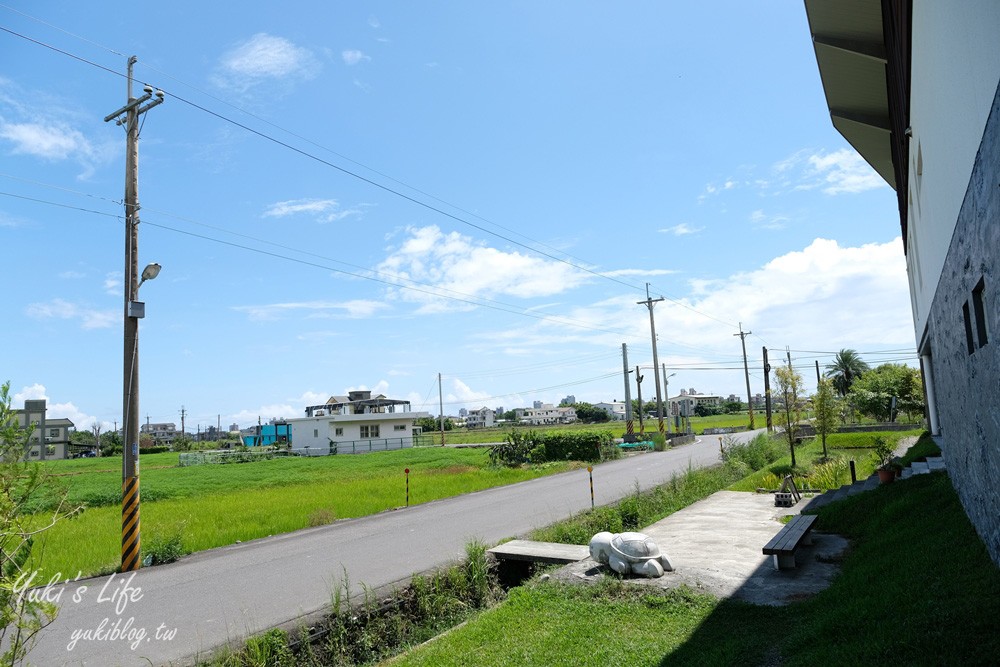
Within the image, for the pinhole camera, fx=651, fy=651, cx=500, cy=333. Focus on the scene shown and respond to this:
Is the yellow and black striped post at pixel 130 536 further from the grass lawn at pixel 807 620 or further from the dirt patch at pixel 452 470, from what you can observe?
the dirt patch at pixel 452 470

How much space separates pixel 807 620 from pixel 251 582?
27.0ft

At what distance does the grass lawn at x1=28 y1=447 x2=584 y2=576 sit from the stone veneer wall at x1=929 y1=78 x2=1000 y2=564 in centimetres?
842

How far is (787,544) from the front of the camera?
343 inches

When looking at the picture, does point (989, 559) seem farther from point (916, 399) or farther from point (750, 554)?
point (916, 399)

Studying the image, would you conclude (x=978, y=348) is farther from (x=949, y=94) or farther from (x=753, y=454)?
(x=753, y=454)

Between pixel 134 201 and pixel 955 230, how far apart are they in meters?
13.9

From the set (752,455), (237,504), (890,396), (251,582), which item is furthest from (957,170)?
(890,396)

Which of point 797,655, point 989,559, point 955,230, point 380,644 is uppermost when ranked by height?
point 955,230

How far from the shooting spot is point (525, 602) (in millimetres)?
8094

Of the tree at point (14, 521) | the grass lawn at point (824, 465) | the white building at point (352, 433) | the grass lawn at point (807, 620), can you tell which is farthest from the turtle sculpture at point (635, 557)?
the white building at point (352, 433)

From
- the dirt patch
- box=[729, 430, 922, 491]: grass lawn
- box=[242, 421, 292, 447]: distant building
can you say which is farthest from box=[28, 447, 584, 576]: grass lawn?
box=[242, 421, 292, 447]: distant building

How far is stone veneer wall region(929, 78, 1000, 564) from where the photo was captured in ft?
13.8

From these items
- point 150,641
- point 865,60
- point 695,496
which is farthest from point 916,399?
point 150,641

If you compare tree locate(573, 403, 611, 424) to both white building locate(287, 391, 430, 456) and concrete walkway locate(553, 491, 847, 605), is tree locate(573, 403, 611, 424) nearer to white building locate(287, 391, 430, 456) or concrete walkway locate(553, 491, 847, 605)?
white building locate(287, 391, 430, 456)
